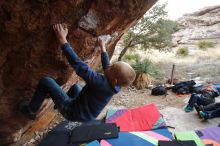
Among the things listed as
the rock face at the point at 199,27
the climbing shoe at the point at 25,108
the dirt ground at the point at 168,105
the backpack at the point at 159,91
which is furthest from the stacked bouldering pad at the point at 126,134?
the rock face at the point at 199,27

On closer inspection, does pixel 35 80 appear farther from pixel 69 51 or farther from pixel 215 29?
pixel 215 29

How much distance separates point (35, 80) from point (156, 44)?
10407mm

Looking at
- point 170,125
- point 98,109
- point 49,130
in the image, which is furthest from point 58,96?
point 170,125

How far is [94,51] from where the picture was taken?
174 inches

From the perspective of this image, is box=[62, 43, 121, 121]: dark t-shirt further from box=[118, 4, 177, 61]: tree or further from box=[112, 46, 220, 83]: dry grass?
box=[118, 4, 177, 61]: tree

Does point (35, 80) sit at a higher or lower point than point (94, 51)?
lower

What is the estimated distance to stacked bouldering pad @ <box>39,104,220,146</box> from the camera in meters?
6.64

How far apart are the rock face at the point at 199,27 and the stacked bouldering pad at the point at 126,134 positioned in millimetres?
12207

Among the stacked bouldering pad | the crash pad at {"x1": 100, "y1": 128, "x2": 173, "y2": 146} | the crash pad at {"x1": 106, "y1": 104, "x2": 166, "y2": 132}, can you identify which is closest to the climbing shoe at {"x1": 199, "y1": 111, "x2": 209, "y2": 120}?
the stacked bouldering pad

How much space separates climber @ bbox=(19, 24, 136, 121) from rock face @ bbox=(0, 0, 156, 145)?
211 millimetres

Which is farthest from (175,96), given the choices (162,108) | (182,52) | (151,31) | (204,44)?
(204,44)

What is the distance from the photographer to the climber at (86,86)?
131 inches

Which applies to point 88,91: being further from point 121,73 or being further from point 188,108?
point 188,108

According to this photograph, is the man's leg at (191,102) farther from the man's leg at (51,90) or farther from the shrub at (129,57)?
the man's leg at (51,90)
